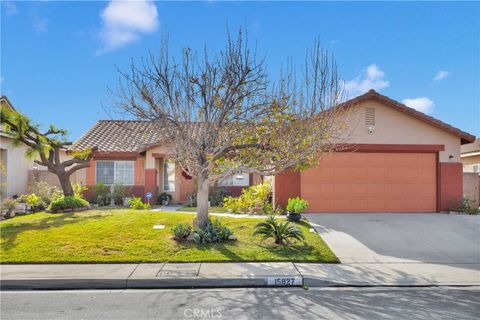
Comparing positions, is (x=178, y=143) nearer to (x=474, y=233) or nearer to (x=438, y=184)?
(x=474, y=233)

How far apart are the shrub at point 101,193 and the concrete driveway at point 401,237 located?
10848mm

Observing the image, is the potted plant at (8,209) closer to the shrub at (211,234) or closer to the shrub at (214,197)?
the shrub at (214,197)

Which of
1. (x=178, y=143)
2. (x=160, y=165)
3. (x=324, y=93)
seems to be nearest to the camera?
(x=178, y=143)

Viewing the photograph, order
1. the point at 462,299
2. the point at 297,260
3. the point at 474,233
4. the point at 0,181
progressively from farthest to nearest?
the point at 0,181 → the point at 474,233 → the point at 297,260 → the point at 462,299

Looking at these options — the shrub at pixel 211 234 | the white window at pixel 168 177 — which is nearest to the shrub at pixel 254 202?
the shrub at pixel 211 234

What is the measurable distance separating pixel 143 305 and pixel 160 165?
14803mm

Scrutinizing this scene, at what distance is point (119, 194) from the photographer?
1898cm

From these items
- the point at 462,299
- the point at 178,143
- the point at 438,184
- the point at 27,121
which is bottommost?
the point at 462,299

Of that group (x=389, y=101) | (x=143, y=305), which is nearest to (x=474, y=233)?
(x=389, y=101)

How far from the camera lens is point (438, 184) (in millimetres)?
14773

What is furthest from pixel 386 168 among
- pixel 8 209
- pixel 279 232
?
pixel 8 209

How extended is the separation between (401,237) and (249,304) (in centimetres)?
670

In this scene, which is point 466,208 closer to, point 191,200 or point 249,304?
point 191,200

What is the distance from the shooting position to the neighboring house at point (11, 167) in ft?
58.5
